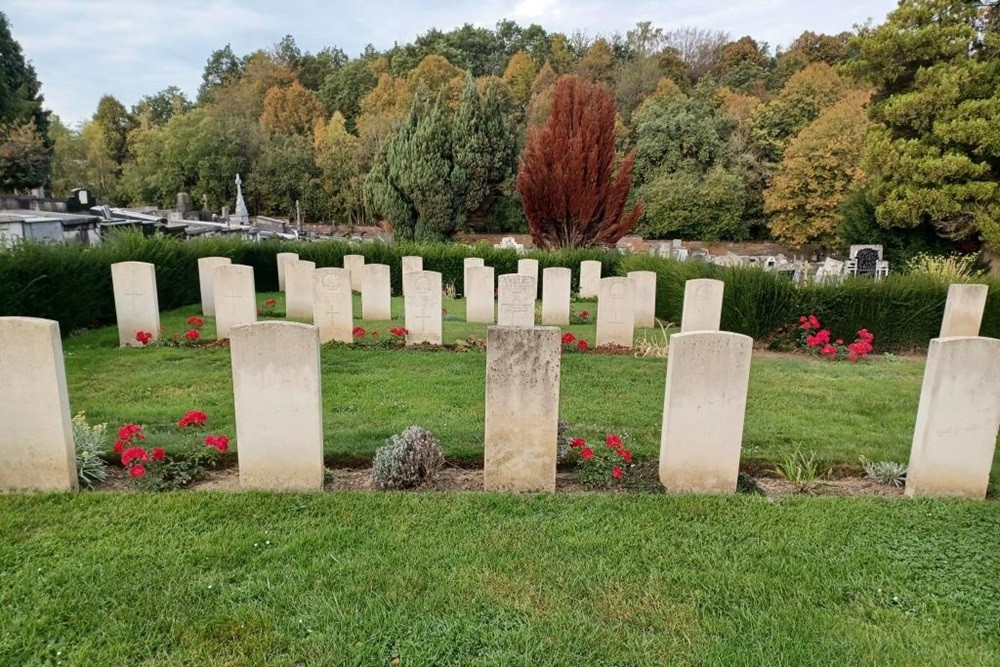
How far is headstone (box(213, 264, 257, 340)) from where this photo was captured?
1058 cm

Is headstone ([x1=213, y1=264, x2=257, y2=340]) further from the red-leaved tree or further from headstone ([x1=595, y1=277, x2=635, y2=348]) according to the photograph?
the red-leaved tree

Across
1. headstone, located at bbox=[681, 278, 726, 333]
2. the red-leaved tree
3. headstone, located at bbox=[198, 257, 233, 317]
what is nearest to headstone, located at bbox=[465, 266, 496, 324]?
headstone, located at bbox=[681, 278, 726, 333]

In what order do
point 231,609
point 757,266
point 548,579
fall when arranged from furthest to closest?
point 757,266 → point 548,579 → point 231,609

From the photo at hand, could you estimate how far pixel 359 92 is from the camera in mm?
50938

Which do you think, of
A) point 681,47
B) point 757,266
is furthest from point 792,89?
point 757,266

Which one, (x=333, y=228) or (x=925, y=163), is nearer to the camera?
(x=925, y=163)

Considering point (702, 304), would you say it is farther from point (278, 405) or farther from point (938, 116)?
point (938, 116)

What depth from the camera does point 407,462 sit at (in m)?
4.48

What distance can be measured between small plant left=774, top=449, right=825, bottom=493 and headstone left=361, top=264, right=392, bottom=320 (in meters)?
9.14

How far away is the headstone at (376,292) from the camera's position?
12.6m

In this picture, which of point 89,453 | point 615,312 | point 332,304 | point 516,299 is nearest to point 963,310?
point 615,312

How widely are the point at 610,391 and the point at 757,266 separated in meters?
5.73

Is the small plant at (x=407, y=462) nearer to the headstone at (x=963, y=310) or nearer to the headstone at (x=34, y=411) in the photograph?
the headstone at (x=34, y=411)

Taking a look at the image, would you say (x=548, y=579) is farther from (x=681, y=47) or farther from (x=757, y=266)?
(x=681, y=47)
